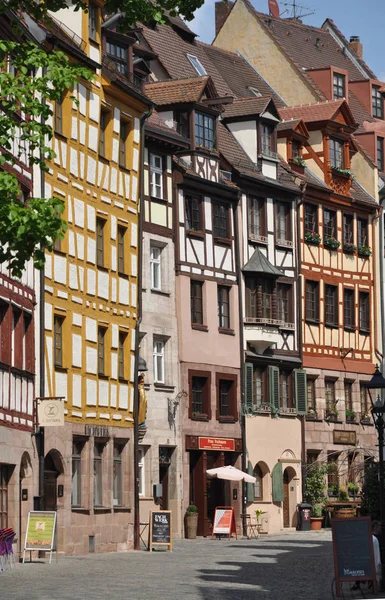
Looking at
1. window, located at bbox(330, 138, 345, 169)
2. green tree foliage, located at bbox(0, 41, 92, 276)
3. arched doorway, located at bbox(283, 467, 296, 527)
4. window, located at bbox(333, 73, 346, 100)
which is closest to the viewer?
green tree foliage, located at bbox(0, 41, 92, 276)

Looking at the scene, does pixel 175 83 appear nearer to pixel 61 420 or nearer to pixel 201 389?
pixel 201 389

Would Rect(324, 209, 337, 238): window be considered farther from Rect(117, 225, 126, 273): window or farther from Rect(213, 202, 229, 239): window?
Rect(117, 225, 126, 273): window

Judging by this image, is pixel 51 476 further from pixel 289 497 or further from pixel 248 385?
pixel 289 497

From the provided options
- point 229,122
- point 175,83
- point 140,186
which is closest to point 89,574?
point 140,186

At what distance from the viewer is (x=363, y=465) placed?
5381cm

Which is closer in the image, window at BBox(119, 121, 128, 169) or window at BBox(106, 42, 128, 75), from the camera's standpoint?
window at BBox(119, 121, 128, 169)

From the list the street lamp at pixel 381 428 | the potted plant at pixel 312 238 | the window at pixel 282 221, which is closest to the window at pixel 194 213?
the window at pixel 282 221

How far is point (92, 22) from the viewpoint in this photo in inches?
1622

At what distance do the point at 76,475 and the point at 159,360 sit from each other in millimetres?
8302

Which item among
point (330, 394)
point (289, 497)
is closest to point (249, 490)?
point (289, 497)

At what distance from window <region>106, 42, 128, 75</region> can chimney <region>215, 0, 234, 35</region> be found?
20.8 meters

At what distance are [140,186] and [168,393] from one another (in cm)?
644

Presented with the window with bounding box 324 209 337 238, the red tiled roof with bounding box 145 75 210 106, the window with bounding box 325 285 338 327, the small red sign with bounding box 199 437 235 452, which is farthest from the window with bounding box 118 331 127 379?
the window with bounding box 324 209 337 238

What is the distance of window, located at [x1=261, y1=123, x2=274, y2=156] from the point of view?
53.9 meters
